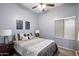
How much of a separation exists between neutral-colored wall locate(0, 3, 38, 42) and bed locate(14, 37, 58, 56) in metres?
0.24

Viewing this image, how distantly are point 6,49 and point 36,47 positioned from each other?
634 mm

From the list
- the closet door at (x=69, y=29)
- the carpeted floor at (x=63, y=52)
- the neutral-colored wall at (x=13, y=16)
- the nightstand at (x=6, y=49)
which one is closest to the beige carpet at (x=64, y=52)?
the carpeted floor at (x=63, y=52)

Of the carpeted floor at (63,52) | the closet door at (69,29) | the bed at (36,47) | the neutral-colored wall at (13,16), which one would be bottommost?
the carpeted floor at (63,52)

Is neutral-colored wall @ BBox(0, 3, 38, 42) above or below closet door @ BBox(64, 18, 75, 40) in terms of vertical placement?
above

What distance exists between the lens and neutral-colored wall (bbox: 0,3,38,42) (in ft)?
5.30

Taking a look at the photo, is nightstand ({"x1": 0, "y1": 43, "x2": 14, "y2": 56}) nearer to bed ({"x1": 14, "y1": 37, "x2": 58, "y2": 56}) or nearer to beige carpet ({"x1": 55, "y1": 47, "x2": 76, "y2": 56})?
bed ({"x1": 14, "y1": 37, "x2": 58, "y2": 56})

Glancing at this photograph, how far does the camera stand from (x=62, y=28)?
67.2 inches

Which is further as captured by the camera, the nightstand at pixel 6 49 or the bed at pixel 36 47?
the nightstand at pixel 6 49

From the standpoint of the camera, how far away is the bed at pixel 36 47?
1533 millimetres

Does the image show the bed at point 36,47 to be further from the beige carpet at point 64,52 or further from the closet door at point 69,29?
the closet door at point 69,29

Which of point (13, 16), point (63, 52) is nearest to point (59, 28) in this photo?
point (63, 52)

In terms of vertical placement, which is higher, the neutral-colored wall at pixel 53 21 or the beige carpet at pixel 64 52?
the neutral-colored wall at pixel 53 21

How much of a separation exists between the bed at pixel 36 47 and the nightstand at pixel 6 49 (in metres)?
0.11

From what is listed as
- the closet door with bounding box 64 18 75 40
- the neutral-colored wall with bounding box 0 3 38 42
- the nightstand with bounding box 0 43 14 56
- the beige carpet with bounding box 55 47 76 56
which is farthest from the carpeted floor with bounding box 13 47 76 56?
the neutral-colored wall with bounding box 0 3 38 42
